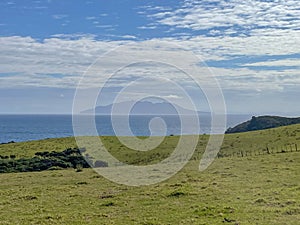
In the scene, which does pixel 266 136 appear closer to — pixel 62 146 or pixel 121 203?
pixel 62 146

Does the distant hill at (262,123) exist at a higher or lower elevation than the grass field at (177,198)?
higher

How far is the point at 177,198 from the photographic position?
23.5 meters

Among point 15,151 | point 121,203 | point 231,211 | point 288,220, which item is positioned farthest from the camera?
point 15,151

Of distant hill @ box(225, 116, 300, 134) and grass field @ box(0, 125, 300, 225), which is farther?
Result: distant hill @ box(225, 116, 300, 134)

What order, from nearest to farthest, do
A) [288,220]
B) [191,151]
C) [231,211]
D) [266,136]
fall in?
[288,220] → [231,211] → [191,151] → [266,136]

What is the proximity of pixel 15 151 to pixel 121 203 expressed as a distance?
53.2 meters

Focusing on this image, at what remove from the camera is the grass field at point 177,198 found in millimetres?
18750

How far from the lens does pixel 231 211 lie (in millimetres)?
19172

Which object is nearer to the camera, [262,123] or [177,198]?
[177,198]

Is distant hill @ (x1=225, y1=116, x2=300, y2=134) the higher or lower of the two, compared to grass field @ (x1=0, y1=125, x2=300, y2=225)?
higher

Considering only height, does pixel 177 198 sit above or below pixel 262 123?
below

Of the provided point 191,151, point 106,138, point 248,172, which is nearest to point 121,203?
point 248,172

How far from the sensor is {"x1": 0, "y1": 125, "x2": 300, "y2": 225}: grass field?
18.8 meters

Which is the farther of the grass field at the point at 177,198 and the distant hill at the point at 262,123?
the distant hill at the point at 262,123
